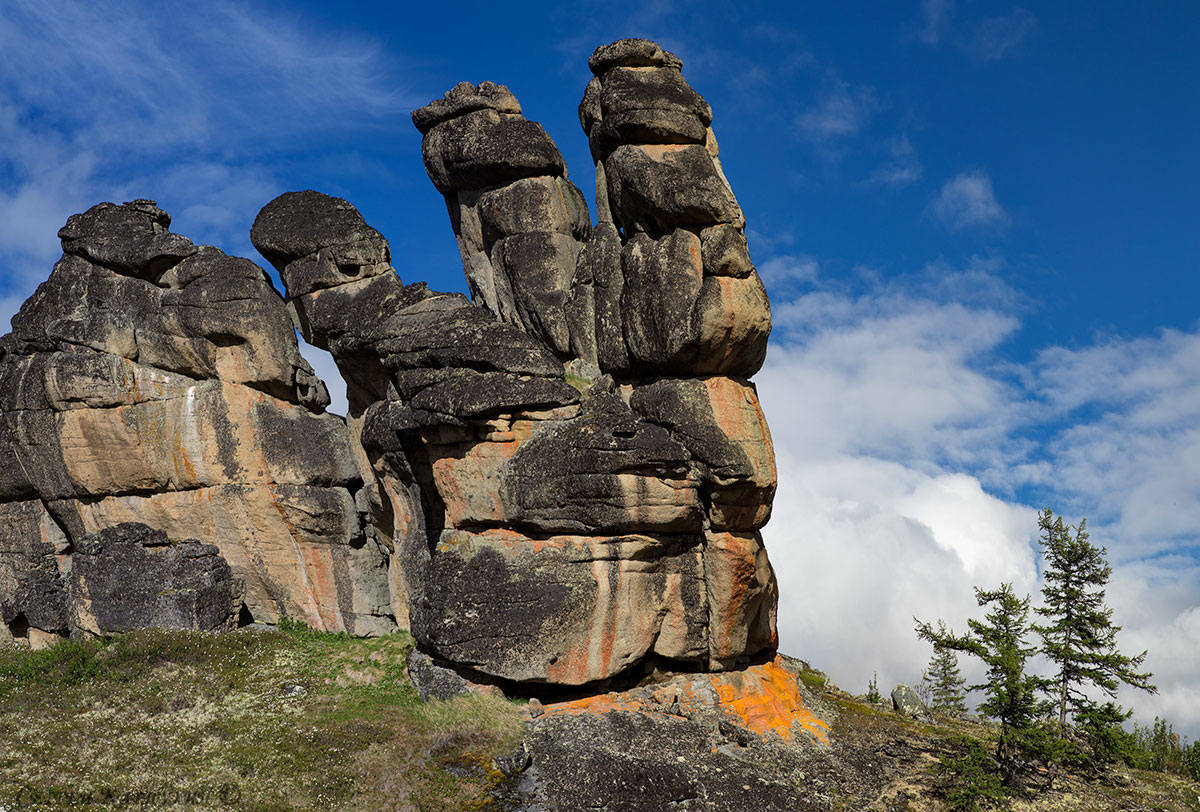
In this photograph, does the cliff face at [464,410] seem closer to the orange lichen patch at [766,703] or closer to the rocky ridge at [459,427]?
the rocky ridge at [459,427]

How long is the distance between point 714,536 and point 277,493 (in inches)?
647

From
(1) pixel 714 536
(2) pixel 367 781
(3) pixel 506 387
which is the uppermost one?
(3) pixel 506 387

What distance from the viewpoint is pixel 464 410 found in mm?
29438

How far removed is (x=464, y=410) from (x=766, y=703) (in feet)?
41.8

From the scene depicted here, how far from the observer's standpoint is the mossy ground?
2414 centimetres

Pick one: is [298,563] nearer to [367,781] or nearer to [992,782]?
[367,781]

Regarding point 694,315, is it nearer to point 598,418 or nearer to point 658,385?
point 658,385

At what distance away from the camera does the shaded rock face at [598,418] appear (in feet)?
93.5

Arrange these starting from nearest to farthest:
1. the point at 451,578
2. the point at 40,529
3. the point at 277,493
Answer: the point at 451,578, the point at 277,493, the point at 40,529

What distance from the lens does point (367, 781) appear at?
24812 millimetres

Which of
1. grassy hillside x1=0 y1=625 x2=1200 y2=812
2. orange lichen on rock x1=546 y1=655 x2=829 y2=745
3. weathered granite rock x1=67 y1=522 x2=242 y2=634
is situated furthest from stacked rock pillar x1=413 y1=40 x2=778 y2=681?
weathered granite rock x1=67 y1=522 x2=242 y2=634

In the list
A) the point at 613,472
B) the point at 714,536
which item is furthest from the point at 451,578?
the point at 714,536

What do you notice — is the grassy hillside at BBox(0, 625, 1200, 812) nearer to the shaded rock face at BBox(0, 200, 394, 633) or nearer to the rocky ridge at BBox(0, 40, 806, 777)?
the rocky ridge at BBox(0, 40, 806, 777)

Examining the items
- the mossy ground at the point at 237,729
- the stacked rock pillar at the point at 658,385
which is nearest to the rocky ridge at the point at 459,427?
the stacked rock pillar at the point at 658,385
